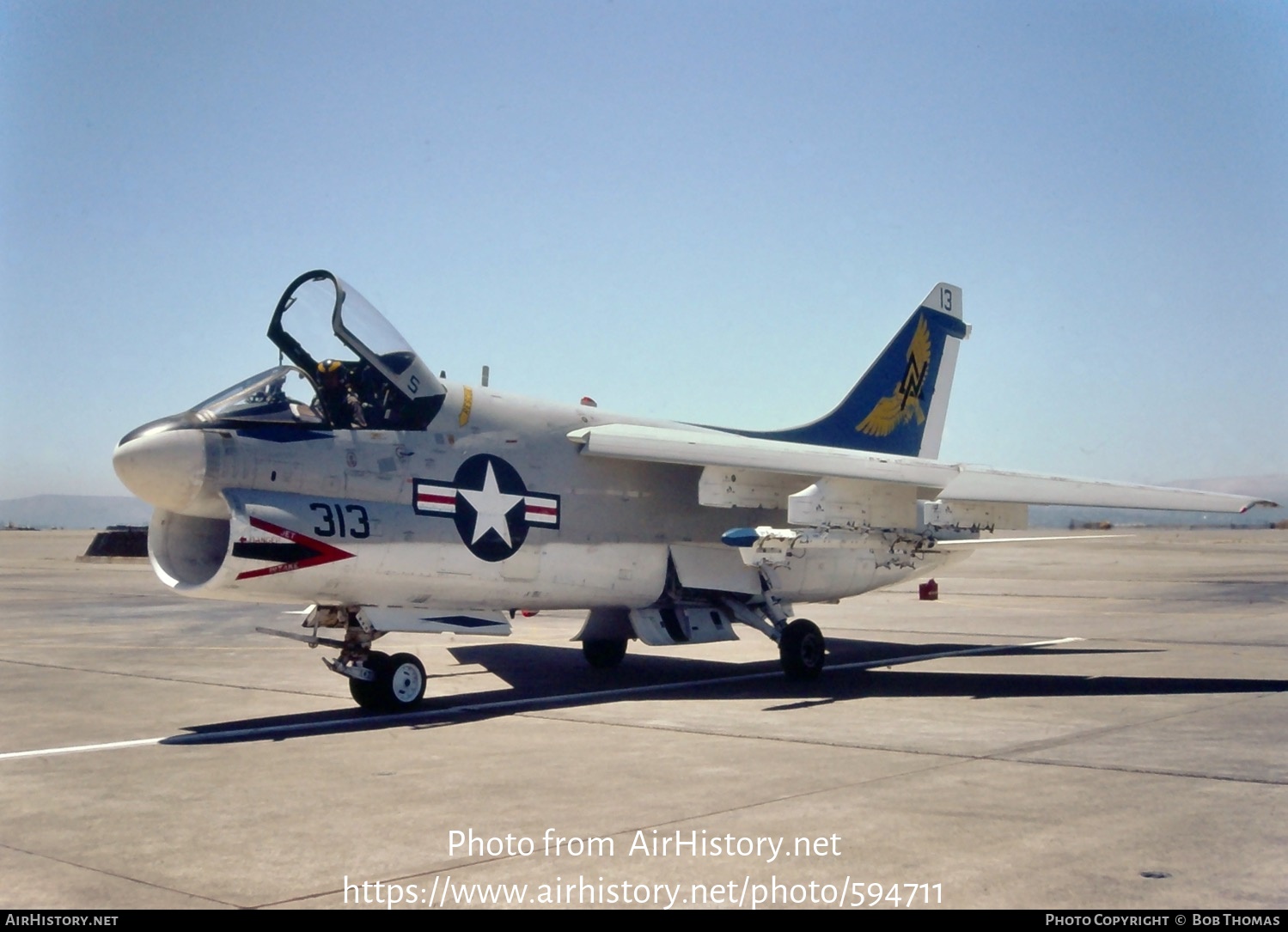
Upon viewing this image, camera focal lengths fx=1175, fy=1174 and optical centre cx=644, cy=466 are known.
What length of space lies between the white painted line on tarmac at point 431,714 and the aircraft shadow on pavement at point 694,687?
0.05ft

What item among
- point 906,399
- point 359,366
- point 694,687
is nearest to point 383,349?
point 359,366

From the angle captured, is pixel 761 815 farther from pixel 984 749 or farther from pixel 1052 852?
pixel 984 749

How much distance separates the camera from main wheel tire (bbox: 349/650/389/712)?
10.7 metres

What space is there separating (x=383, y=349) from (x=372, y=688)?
318 centimetres

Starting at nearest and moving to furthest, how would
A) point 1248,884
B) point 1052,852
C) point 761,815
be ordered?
point 1248,884, point 1052,852, point 761,815

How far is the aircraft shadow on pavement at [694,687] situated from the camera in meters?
10.3

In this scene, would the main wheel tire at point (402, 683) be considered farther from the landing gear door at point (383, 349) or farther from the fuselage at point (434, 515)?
the landing gear door at point (383, 349)

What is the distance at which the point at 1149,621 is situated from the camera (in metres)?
20.8

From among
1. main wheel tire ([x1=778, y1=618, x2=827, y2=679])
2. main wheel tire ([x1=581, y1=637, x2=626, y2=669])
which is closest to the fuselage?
main wheel tire ([x1=778, y1=618, x2=827, y2=679])

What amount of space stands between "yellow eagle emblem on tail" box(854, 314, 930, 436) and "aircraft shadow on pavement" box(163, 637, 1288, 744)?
3.37 m

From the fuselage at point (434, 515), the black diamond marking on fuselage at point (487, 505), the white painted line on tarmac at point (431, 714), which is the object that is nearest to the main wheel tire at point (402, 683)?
the white painted line on tarmac at point (431, 714)

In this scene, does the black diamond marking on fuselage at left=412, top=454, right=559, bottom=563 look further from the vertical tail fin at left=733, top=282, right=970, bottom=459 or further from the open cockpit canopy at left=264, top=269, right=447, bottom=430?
the vertical tail fin at left=733, top=282, right=970, bottom=459
